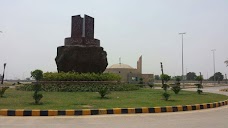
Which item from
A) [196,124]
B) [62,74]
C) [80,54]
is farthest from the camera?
[80,54]

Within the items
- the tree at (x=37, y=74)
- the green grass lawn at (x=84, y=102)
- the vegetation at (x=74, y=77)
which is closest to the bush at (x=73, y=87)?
the vegetation at (x=74, y=77)

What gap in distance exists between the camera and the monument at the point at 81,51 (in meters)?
22.6

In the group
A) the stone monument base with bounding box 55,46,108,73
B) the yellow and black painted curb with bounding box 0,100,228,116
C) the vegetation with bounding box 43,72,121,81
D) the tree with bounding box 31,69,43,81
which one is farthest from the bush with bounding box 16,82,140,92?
the yellow and black painted curb with bounding box 0,100,228,116

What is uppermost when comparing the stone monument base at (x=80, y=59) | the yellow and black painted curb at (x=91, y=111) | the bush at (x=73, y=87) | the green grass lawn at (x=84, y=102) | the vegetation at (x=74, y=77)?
the stone monument base at (x=80, y=59)

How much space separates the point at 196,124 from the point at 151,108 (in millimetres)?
3403

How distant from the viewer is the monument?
2264 cm

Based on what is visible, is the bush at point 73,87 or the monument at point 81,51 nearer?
the bush at point 73,87

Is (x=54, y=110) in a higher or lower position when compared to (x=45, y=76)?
lower

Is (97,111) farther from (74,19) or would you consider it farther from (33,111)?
(74,19)

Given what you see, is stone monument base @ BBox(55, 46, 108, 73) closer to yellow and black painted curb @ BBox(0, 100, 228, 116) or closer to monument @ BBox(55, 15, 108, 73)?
monument @ BBox(55, 15, 108, 73)

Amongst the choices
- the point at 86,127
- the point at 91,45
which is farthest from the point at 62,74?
the point at 86,127

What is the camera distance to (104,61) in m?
23.8

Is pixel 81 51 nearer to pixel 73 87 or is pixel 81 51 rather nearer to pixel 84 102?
pixel 73 87

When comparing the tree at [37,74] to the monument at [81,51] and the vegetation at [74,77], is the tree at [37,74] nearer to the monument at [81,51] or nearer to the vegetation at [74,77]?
the vegetation at [74,77]
